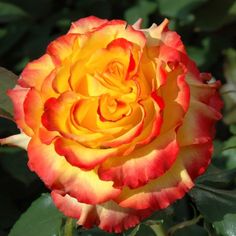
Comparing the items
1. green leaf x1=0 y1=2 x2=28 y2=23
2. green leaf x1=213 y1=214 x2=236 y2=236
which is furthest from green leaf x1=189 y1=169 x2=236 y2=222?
green leaf x1=0 y1=2 x2=28 y2=23

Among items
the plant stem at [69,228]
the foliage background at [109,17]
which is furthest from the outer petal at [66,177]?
the foliage background at [109,17]

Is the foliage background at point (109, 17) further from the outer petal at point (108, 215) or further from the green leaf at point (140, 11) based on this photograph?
the outer petal at point (108, 215)

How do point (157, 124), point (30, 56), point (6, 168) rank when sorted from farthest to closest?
point (30, 56) < point (6, 168) < point (157, 124)

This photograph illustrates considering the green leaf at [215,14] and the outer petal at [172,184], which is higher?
the outer petal at [172,184]

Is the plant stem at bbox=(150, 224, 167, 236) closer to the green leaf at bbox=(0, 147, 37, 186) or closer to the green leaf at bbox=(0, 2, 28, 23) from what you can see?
the green leaf at bbox=(0, 147, 37, 186)

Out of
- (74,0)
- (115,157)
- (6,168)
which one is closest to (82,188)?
(115,157)

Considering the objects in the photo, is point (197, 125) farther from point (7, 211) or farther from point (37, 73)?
point (7, 211)

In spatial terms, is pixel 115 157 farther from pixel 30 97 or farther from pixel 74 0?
pixel 74 0
